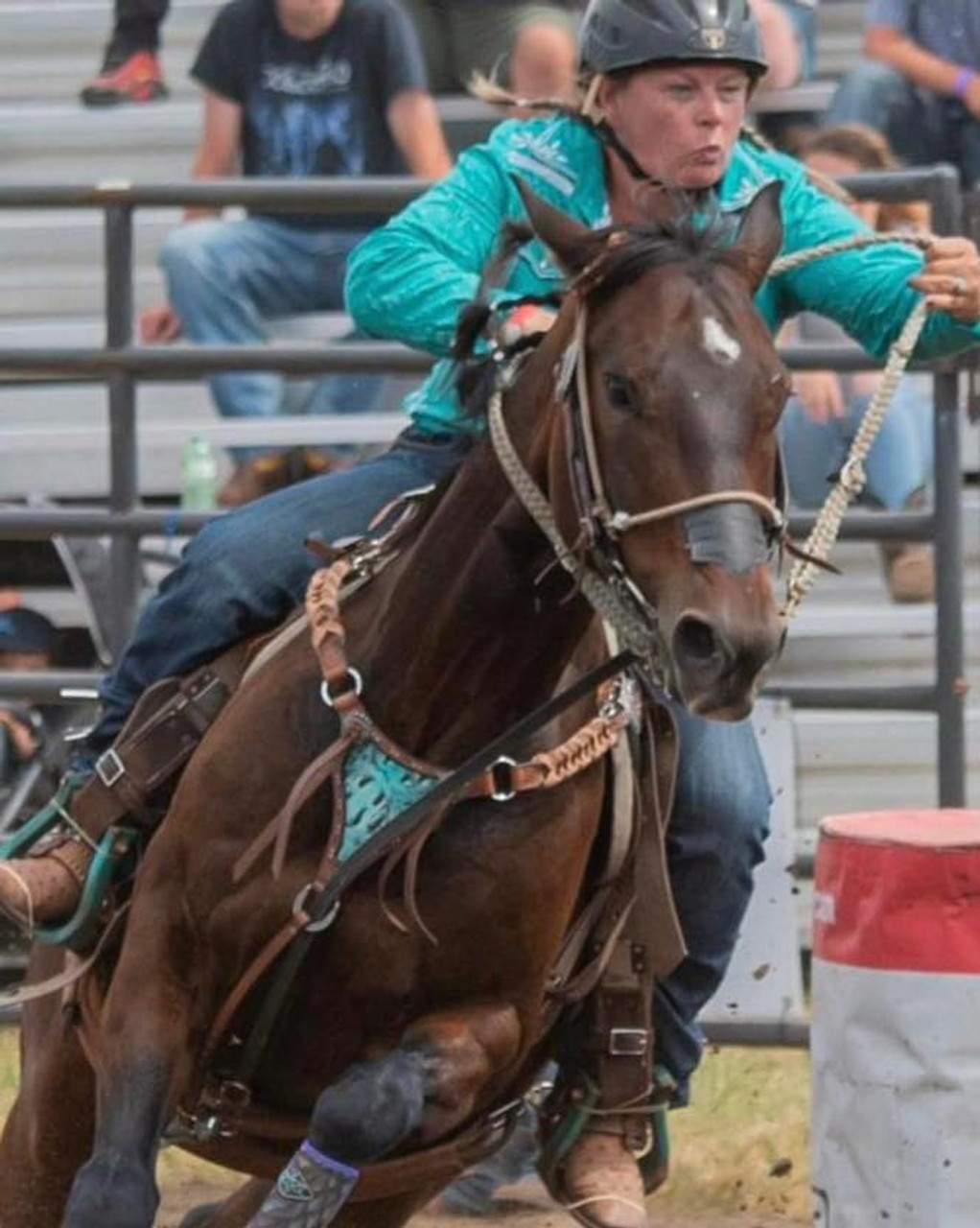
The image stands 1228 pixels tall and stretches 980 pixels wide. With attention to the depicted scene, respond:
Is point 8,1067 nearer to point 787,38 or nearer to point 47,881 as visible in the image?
point 47,881

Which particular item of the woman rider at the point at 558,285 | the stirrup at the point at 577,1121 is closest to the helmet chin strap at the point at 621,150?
the woman rider at the point at 558,285

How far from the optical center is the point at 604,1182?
4.98m

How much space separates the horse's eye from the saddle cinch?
0.41 metres

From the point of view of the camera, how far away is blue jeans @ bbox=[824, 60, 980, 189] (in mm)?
9219

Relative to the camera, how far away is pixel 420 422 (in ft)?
16.3

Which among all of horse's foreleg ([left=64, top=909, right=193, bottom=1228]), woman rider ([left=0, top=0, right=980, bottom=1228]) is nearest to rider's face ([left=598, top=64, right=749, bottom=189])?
woman rider ([left=0, top=0, right=980, bottom=1228])

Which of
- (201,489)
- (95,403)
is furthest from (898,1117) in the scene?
(95,403)

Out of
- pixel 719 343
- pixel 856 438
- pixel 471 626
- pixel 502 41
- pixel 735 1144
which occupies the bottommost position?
pixel 735 1144

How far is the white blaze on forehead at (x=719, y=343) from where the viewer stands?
3908mm

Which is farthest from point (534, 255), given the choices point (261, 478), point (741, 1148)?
point (261, 478)

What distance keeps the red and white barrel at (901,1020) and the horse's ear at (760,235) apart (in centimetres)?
118

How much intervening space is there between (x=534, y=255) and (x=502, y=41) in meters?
4.71

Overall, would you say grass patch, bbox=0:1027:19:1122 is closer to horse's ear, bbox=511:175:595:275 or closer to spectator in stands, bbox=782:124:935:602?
spectator in stands, bbox=782:124:935:602

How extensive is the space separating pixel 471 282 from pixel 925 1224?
5.67 ft
